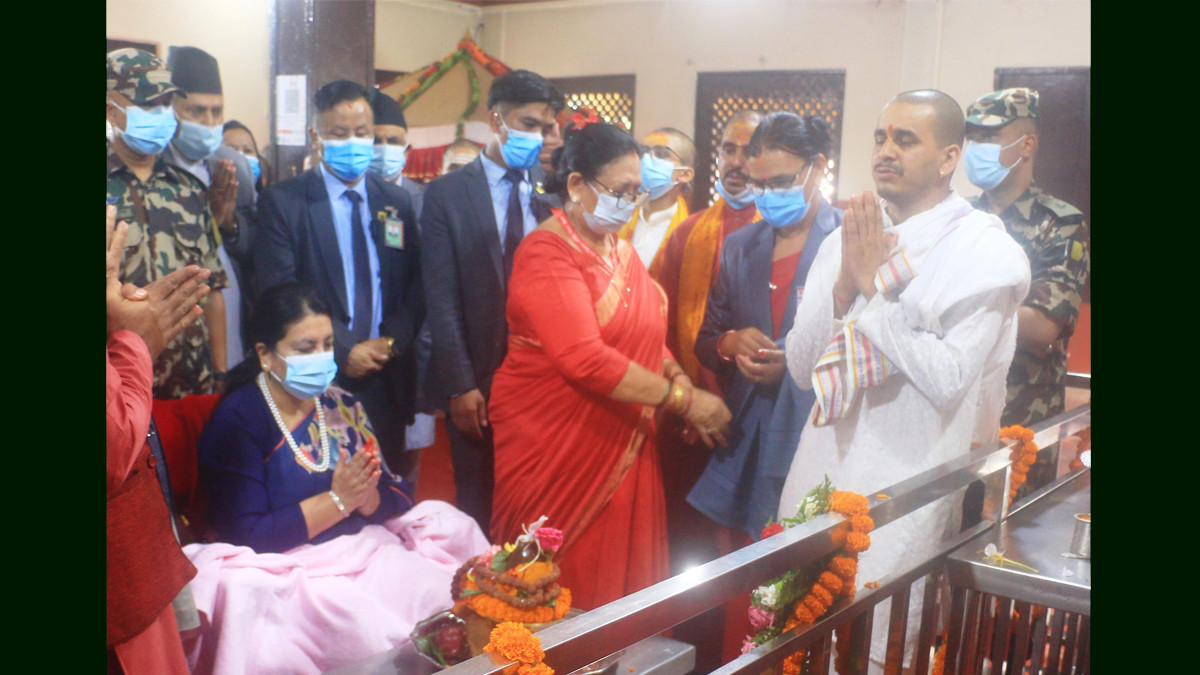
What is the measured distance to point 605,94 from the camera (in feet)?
7.68

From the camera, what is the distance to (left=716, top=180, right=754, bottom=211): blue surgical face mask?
2.21 m

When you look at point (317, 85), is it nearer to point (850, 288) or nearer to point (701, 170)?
point (701, 170)

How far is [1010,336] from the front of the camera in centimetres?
214

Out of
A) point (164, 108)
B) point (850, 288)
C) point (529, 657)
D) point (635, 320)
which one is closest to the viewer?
point (529, 657)

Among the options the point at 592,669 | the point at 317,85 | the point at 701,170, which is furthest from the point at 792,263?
the point at 317,85

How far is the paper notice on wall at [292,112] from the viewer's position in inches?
88.9

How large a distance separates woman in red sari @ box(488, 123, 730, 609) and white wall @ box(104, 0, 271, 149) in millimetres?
655

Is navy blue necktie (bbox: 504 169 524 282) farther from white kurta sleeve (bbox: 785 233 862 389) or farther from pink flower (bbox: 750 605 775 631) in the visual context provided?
pink flower (bbox: 750 605 775 631)

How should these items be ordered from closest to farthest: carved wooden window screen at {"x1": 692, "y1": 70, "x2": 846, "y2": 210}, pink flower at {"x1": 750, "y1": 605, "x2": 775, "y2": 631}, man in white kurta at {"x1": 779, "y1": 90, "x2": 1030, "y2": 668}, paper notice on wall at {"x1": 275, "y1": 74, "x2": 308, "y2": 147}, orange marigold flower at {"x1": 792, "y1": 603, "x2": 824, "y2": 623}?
orange marigold flower at {"x1": 792, "y1": 603, "x2": 824, "y2": 623} < pink flower at {"x1": 750, "y1": 605, "x2": 775, "y2": 631} < man in white kurta at {"x1": 779, "y1": 90, "x2": 1030, "y2": 668} < carved wooden window screen at {"x1": 692, "y1": 70, "x2": 846, "y2": 210} < paper notice on wall at {"x1": 275, "y1": 74, "x2": 308, "y2": 147}

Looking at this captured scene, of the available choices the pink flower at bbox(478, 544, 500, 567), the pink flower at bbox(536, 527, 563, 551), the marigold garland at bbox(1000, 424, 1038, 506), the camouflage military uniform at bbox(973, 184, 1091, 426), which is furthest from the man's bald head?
the pink flower at bbox(478, 544, 500, 567)

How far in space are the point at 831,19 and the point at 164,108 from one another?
1397 millimetres

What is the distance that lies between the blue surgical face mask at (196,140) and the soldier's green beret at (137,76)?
0.50 feet

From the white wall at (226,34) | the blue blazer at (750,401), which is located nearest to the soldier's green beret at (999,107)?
the blue blazer at (750,401)

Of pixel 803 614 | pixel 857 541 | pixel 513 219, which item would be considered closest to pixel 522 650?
pixel 803 614
